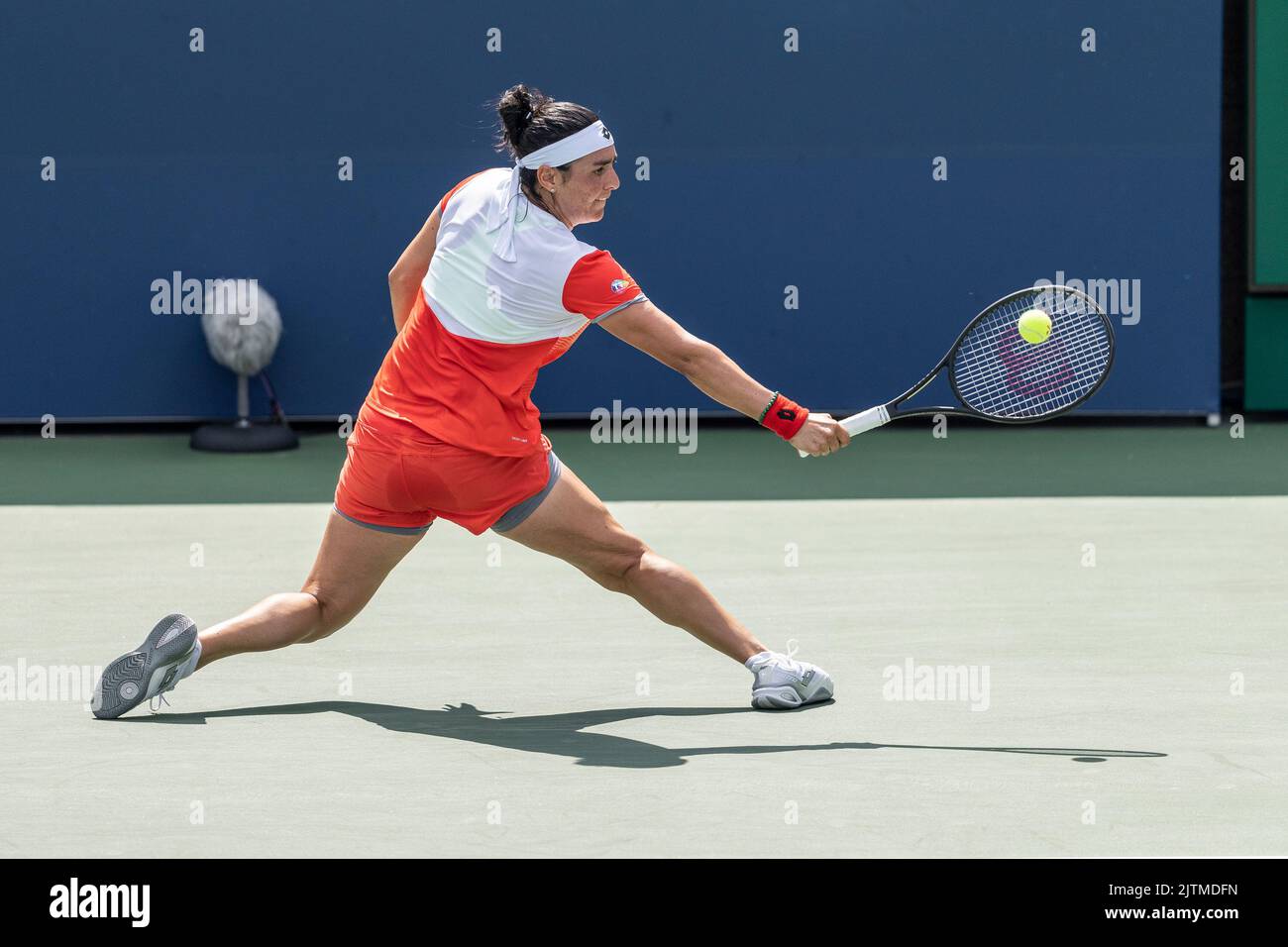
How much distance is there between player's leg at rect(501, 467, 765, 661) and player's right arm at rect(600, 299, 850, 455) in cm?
44

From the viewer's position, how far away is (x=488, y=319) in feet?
16.0

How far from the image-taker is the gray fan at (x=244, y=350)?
34.4 feet

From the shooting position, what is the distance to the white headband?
4.84 meters

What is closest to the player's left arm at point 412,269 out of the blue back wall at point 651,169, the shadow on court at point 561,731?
the shadow on court at point 561,731

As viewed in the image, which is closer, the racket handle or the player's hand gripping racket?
the racket handle

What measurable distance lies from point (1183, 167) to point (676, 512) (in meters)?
4.28

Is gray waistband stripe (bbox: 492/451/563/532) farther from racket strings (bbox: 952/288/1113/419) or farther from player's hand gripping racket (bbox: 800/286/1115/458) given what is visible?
racket strings (bbox: 952/288/1113/419)

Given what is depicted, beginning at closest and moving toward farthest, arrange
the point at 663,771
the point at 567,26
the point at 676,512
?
the point at 663,771 → the point at 676,512 → the point at 567,26

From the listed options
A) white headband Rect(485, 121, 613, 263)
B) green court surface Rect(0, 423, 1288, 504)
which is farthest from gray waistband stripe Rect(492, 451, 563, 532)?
green court surface Rect(0, 423, 1288, 504)

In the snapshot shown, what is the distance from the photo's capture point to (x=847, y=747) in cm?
479

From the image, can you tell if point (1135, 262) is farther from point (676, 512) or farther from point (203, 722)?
point (203, 722)

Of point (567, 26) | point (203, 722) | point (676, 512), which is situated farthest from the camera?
point (567, 26)

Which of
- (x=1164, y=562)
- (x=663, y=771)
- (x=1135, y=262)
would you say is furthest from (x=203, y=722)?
(x=1135, y=262)

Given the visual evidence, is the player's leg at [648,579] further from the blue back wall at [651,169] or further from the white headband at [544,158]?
the blue back wall at [651,169]
